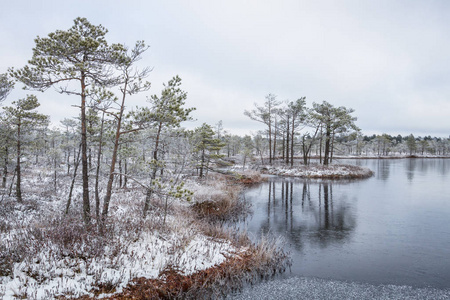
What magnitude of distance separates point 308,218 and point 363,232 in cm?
296

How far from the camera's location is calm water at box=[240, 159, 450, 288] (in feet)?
24.9

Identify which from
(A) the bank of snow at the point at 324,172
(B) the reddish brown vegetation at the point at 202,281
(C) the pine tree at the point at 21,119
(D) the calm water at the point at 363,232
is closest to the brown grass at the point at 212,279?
(B) the reddish brown vegetation at the point at 202,281

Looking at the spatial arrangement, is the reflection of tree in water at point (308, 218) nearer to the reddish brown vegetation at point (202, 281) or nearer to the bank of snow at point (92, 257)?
the reddish brown vegetation at point (202, 281)

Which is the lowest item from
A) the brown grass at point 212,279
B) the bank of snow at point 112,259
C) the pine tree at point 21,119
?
the brown grass at point 212,279

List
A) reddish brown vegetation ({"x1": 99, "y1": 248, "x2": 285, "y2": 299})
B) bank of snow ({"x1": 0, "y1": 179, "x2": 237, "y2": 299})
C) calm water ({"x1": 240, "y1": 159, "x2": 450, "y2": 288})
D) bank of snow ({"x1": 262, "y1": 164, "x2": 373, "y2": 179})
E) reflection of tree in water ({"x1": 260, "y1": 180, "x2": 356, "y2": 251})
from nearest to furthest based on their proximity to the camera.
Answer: bank of snow ({"x1": 0, "y1": 179, "x2": 237, "y2": 299})
reddish brown vegetation ({"x1": 99, "y1": 248, "x2": 285, "y2": 299})
calm water ({"x1": 240, "y1": 159, "x2": 450, "y2": 288})
reflection of tree in water ({"x1": 260, "y1": 180, "x2": 356, "y2": 251})
bank of snow ({"x1": 262, "y1": 164, "x2": 373, "y2": 179})

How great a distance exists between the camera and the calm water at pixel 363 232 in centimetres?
760

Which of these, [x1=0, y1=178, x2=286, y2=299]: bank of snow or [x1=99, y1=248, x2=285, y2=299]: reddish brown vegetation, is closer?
[x1=0, y1=178, x2=286, y2=299]: bank of snow

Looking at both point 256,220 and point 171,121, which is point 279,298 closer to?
point 171,121

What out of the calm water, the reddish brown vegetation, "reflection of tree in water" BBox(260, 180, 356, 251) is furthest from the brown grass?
"reflection of tree in water" BBox(260, 180, 356, 251)

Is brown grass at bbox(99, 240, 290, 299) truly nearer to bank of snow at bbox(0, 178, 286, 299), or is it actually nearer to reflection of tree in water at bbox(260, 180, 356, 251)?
bank of snow at bbox(0, 178, 286, 299)

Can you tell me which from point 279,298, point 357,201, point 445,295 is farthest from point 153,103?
point 357,201

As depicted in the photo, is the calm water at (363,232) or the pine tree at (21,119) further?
the pine tree at (21,119)

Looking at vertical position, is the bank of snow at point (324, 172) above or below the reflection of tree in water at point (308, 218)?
above

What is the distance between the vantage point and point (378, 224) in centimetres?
1262
